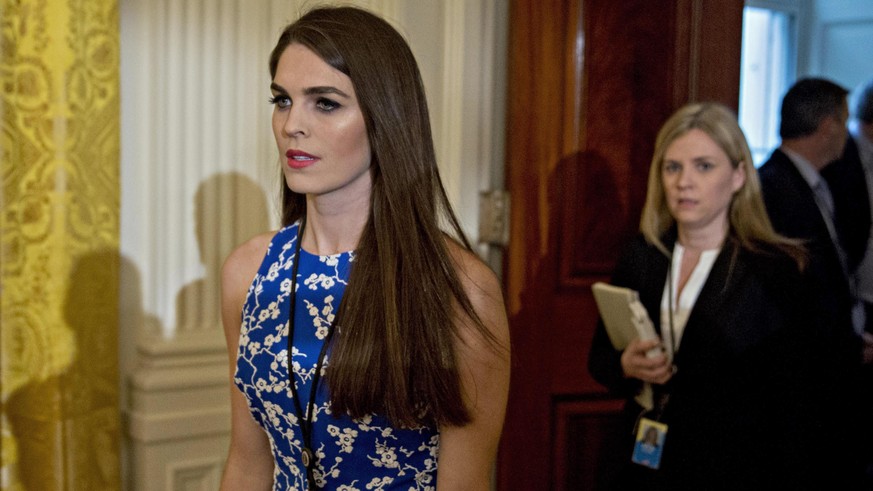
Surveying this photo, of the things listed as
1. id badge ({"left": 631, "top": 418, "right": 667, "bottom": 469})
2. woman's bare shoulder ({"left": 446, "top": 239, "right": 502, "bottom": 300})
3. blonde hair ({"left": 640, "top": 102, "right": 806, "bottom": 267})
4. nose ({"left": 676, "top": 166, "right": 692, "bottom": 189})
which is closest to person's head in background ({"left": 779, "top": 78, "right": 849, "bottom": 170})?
blonde hair ({"left": 640, "top": 102, "right": 806, "bottom": 267})

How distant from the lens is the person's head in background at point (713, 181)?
2656 mm

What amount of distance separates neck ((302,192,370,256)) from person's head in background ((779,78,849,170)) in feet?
8.92

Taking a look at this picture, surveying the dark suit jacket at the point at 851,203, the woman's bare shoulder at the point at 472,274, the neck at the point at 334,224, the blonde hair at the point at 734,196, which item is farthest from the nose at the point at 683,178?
the dark suit jacket at the point at 851,203

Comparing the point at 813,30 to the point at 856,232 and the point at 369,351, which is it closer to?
the point at 856,232

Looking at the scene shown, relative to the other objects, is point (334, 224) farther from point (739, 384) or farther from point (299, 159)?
point (739, 384)

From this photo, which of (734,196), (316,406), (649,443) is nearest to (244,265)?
(316,406)

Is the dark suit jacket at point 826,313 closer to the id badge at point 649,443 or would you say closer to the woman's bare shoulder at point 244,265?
the id badge at point 649,443

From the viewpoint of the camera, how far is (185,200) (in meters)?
2.68

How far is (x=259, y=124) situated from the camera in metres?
2.78

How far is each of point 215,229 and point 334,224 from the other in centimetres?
111

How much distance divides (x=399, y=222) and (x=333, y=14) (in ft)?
1.27

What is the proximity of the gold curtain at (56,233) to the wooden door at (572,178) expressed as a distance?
4.36 ft

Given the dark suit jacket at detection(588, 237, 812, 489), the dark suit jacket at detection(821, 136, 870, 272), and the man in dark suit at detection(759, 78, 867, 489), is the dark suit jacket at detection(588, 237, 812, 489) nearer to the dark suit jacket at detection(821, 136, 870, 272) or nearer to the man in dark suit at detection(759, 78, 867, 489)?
the man in dark suit at detection(759, 78, 867, 489)

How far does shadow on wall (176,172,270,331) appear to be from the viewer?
2.71m
